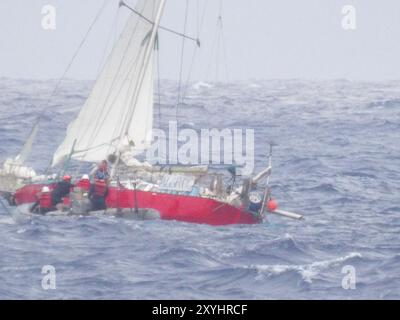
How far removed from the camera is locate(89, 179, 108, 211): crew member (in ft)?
107

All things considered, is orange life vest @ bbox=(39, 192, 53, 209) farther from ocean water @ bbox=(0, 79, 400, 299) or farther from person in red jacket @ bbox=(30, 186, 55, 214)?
ocean water @ bbox=(0, 79, 400, 299)

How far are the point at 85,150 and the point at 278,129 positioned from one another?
32.5m

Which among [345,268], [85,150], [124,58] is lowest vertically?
[345,268]

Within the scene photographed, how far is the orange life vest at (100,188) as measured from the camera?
107 feet

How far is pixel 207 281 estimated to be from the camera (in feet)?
84.0

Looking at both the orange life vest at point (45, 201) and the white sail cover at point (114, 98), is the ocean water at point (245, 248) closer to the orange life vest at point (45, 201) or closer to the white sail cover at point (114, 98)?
the orange life vest at point (45, 201)

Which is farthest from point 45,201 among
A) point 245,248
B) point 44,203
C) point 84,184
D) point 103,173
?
point 245,248

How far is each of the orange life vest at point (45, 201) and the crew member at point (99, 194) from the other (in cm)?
154

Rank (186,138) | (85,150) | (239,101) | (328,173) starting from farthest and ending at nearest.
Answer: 1. (239,101)
2. (186,138)
3. (328,173)
4. (85,150)

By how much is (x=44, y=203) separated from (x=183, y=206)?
15.5 feet

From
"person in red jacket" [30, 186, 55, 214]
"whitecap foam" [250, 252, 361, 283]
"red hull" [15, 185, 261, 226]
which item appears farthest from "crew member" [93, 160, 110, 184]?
"whitecap foam" [250, 252, 361, 283]
